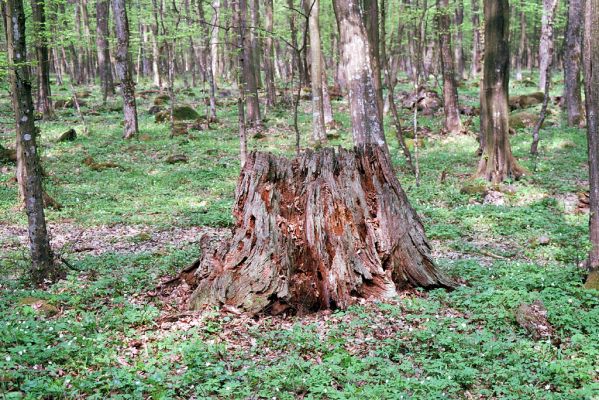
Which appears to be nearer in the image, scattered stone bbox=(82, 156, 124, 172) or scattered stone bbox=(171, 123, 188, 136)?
scattered stone bbox=(82, 156, 124, 172)

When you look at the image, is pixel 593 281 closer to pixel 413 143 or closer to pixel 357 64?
pixel 357 64

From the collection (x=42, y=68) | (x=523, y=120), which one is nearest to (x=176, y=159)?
(x=42, y=68)

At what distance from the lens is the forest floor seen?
15.7 feet

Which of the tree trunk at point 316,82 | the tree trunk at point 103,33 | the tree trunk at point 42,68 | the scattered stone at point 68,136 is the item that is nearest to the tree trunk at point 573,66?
the tree trunk at point 316,82

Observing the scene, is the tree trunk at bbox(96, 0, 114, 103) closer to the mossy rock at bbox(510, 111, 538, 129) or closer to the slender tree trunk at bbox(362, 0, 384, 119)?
the slender tree trunk at bbox(362, 0, 384, 119)

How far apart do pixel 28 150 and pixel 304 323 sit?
468cm

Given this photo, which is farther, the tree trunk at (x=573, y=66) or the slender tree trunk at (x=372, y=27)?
the tree trunk at (x=573, y=66)

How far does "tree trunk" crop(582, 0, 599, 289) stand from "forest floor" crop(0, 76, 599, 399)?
47 centimetres

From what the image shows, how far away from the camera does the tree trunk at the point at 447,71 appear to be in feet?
63.8

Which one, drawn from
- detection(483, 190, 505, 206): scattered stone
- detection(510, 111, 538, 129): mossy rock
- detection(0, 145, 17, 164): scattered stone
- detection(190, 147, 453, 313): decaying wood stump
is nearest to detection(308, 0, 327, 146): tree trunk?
detection(483, 190, 505, 206): scattered stone

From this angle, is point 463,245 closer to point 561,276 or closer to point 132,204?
point 561,276

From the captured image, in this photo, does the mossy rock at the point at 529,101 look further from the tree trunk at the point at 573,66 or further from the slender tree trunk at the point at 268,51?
the slender tree trunk at the point at 268,51

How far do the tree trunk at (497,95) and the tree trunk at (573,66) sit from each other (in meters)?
8.63

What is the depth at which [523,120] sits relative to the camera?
22312mm
